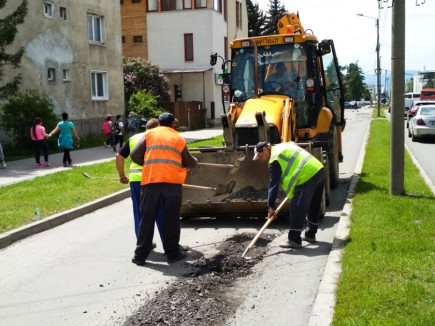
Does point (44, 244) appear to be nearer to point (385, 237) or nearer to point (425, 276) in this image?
point (385, 237)

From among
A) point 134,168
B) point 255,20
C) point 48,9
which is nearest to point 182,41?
point 48,9

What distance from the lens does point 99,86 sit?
2858 cm

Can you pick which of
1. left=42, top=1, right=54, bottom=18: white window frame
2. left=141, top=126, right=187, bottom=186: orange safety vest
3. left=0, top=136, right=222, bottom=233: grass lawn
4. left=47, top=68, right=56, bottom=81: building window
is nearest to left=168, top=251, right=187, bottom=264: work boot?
left=141, top=126, right=187, bottom=186: orange safety vest

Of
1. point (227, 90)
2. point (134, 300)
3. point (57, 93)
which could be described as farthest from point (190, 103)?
point (134, 300)

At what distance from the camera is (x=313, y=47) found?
35.9 feet

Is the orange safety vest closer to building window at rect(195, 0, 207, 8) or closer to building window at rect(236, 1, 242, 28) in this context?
building window at rect(195, 0, 207, 8)

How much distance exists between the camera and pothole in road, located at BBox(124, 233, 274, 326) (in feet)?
16.4

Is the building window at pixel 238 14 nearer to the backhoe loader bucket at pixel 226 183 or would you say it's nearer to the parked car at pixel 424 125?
the parked car at pixel 424 125

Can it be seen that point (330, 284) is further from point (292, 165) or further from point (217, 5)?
point (217, 5)

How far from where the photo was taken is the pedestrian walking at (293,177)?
23.0ft

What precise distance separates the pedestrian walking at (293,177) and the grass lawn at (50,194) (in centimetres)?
422

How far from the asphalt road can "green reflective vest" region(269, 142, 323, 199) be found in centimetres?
88

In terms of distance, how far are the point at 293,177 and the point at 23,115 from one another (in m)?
15.7

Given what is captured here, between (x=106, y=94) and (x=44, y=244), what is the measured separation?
2130 centimetres
